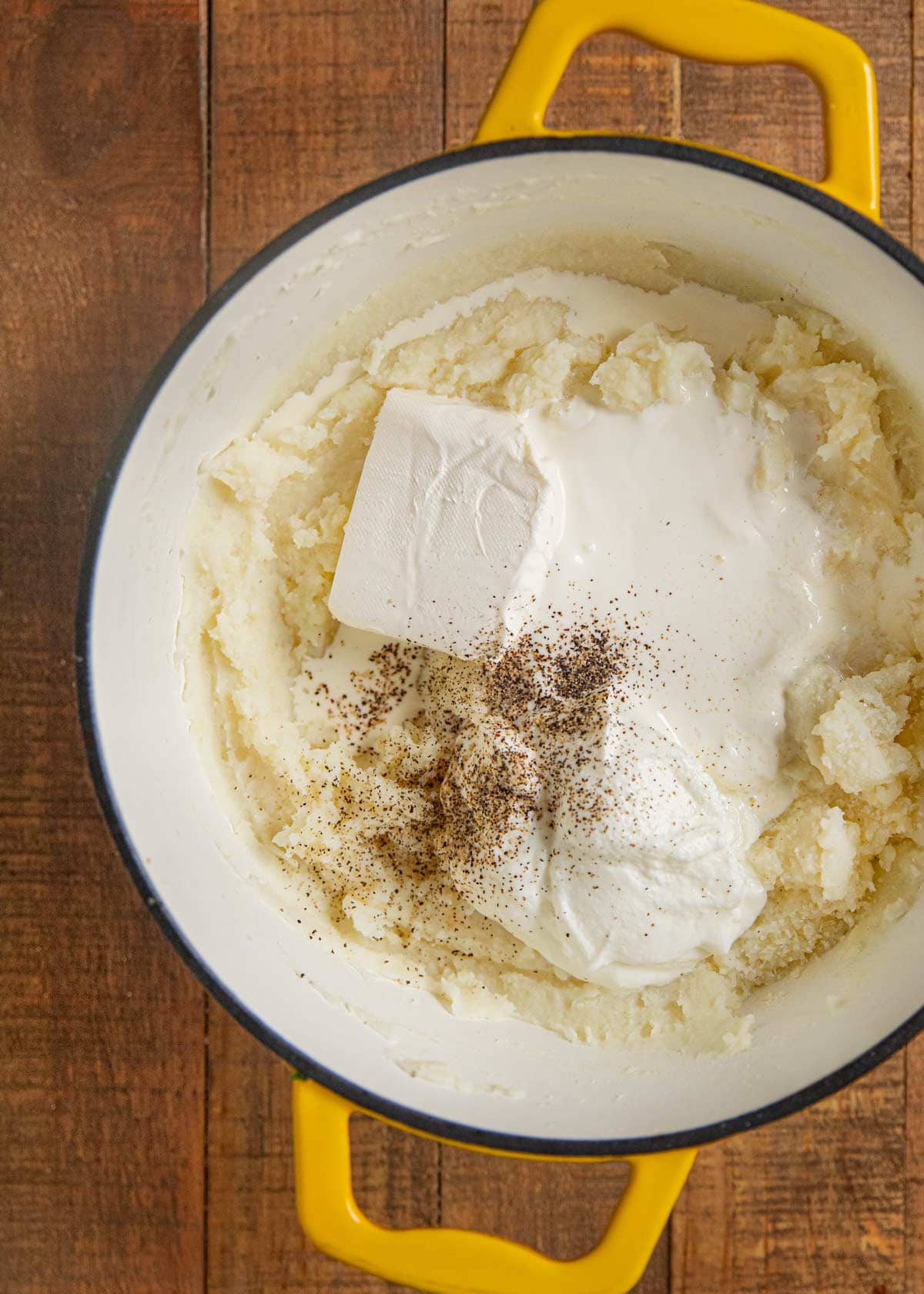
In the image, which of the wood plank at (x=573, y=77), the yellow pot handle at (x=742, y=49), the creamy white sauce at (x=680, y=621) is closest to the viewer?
the yellow pot handle at (x=742, y=49)

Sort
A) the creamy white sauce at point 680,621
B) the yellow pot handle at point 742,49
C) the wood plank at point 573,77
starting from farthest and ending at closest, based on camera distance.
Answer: the wood plank at point 573,77 → the creamy white sauce at point 680,621 → the yellow pot handle at point 742,49

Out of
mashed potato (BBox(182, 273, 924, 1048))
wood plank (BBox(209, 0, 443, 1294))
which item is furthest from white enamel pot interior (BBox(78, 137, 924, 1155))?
wood plank (BBox(209, 0, 443, 1294))

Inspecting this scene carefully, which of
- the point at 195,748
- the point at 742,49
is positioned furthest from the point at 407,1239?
the point at 742,49

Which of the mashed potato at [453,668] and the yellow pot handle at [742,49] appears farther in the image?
the mashed potato at [453,668]

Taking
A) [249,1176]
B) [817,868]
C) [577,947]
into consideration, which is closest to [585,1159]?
[577,947]

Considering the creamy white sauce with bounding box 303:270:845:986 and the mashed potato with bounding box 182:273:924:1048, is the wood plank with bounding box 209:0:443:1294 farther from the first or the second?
the creamy white sauce with bounding box 303:270:845:986

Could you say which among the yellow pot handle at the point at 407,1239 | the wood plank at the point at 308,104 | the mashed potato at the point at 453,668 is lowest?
the yellow pot handle at the point at 407,1239

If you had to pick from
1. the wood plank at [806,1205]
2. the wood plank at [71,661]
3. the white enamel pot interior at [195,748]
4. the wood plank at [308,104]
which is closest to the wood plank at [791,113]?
the white enamel pot interior at [195,748]

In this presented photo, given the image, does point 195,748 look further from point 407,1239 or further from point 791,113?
point 791,113

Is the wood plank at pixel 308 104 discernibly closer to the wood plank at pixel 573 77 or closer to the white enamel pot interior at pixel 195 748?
the wood plank at pixel 573 77
